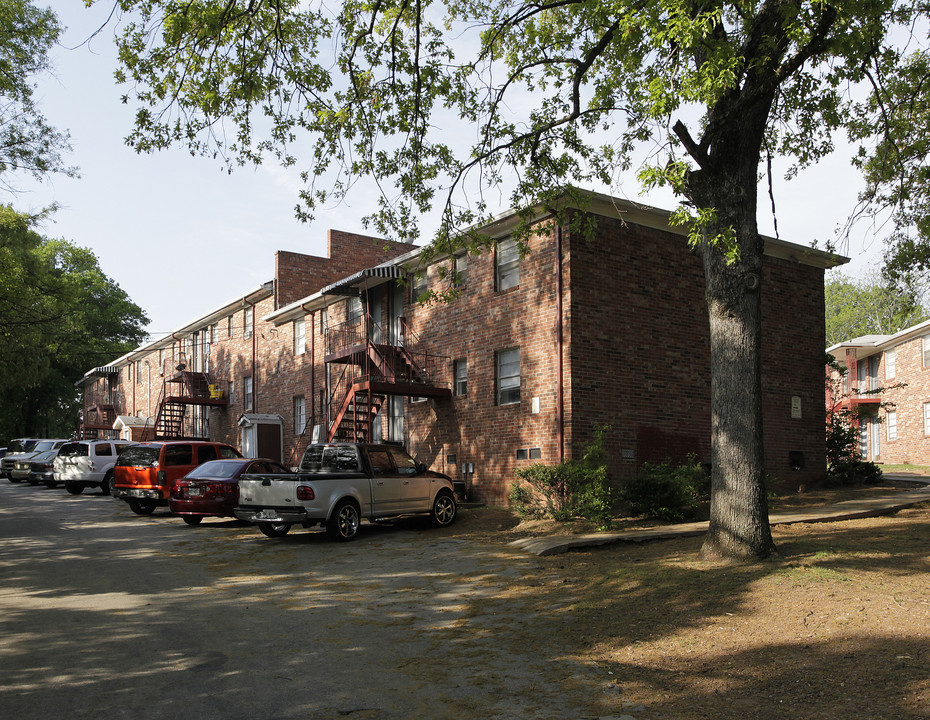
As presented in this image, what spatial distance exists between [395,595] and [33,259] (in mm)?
19037

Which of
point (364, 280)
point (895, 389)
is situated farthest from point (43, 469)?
point (895, 389)

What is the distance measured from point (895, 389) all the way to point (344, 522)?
1312 inches

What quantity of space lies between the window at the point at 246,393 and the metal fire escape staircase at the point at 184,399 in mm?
1982

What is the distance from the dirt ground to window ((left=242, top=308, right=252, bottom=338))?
2545 cm

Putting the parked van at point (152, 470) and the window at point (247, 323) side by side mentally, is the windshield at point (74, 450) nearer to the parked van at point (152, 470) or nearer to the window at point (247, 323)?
the parked van at point (152, 470)

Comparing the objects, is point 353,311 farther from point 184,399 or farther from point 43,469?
point 43,469

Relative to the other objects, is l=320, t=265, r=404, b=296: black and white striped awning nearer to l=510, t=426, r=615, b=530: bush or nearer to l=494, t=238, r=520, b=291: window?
l=494, t=238, r=520, b=291: window

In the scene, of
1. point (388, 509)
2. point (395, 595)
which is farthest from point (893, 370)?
point (395, 595)

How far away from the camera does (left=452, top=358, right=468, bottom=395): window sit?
2040 cm

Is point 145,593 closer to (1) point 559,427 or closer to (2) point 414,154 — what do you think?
(2) point 414,154

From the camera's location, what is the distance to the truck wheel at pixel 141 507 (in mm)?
18917

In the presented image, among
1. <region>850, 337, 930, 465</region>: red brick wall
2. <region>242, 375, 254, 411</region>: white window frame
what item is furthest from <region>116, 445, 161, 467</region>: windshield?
<region>850, 337, 930, 465</region>: red brick wall

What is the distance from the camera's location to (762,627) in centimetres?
709

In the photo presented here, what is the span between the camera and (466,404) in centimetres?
1998
